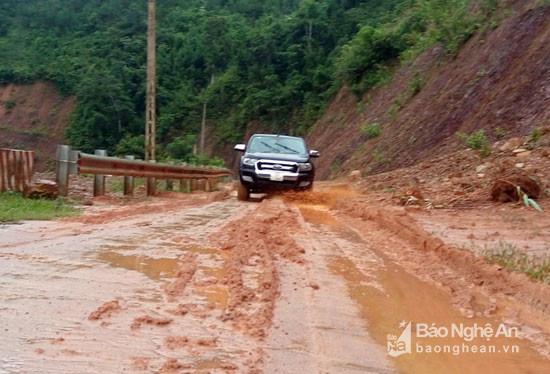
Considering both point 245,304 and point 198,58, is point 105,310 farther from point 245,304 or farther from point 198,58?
point 198,58

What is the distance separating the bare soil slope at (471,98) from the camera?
15.2 m

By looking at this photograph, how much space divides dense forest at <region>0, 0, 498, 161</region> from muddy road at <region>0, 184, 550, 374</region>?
101 ft

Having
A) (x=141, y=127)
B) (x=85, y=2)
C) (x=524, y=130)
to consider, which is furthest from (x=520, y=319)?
(x=85, y=2)

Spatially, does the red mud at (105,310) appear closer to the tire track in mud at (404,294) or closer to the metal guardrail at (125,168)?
the tire track in mud at (404,294)

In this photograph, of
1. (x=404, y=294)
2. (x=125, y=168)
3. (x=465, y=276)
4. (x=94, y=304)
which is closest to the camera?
(x=94, y=304)

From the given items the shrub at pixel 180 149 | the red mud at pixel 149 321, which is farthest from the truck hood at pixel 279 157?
the shrub at pixel 180 149

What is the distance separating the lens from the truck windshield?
48.2 ft

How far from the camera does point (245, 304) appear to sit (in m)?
4.12

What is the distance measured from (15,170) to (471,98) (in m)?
13.1

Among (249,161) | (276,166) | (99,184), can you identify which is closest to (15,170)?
(99,184)

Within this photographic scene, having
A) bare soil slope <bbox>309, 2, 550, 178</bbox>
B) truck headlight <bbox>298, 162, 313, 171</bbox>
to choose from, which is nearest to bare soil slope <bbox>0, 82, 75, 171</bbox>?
bare soil slope <bbox>309, 2, 550, 178</bbox>

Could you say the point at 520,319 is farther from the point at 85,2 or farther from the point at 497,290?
the point at 85,2

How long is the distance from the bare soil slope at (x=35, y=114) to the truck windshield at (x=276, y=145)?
47.8m

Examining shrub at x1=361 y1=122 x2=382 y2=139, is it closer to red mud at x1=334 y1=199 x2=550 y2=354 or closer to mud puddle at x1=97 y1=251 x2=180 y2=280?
red mud at x1=334 y1=199 x2=550 y2=354
